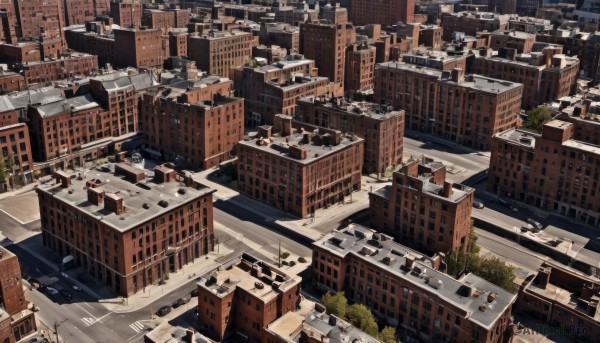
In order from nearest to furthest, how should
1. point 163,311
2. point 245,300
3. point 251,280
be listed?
point 245,300 < point 251,280 < point 163,311

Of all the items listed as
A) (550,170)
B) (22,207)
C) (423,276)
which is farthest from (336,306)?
(22,207)

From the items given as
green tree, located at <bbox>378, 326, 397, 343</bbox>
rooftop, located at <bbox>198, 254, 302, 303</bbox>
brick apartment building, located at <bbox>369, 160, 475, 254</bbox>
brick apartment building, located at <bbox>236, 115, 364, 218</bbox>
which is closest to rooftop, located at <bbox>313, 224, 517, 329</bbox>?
green tree, located at <bbox>378, 326, 397, 343</bbox>

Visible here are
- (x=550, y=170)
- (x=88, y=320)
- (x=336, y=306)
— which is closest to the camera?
(x=336, y=306)

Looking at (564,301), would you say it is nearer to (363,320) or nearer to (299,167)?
(363,320)

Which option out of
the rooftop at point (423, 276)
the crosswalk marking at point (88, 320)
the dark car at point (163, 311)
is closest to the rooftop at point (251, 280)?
the dark car at point (163, 311)

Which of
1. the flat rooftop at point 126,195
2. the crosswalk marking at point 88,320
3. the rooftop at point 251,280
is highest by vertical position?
the flat rooftop at point 126,195

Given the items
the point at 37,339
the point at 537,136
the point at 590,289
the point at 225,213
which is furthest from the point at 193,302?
the point at 537,136

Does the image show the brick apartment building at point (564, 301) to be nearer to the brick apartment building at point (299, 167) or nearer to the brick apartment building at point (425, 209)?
the brick apartment building at point (425, 209)
